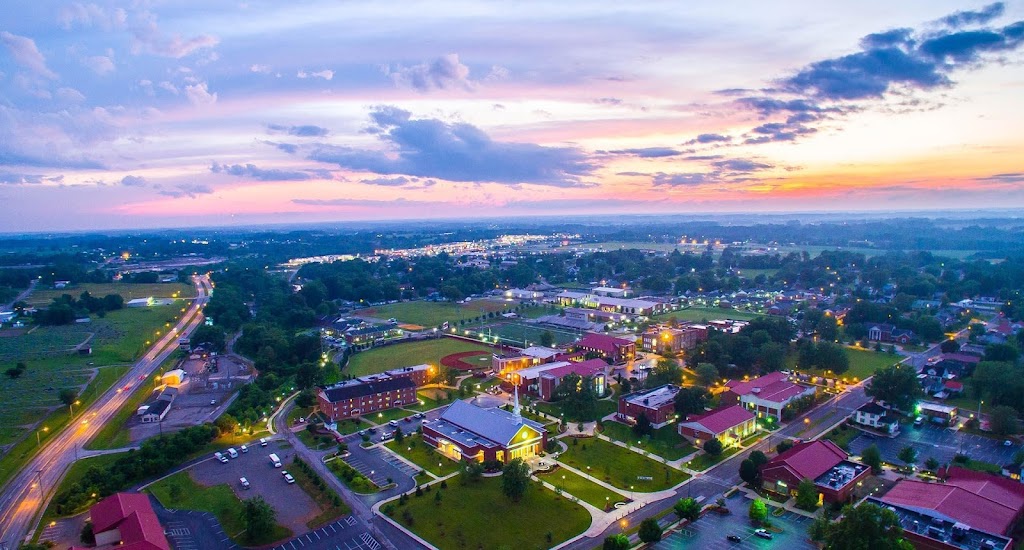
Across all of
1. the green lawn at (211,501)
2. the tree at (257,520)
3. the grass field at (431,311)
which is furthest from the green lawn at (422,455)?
the grass field at (431,311)

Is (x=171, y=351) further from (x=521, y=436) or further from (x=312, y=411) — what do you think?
(x=521, y=436)

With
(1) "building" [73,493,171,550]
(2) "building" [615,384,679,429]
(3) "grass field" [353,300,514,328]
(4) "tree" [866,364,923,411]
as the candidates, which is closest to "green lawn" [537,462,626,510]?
(2) "building" [615,384,679,429]

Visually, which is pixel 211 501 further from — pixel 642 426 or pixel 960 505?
pixel 960 505

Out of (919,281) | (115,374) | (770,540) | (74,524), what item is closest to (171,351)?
(115,374)

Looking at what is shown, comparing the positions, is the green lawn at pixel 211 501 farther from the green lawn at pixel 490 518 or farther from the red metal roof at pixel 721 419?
the red metal roof at pixel 721 419

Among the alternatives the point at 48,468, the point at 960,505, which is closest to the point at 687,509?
the point at 960,505
